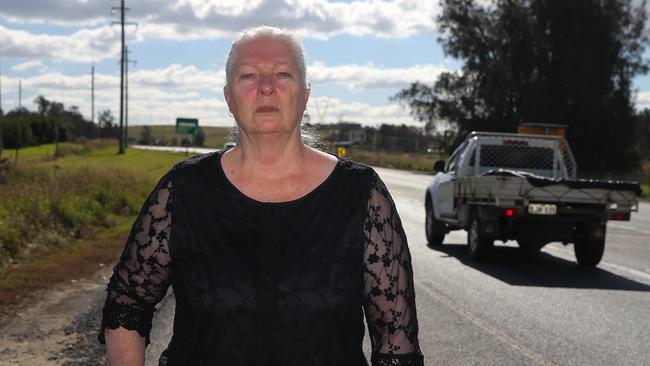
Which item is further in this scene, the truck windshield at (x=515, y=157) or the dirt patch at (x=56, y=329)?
the truck windshield at (x=515, y=157)

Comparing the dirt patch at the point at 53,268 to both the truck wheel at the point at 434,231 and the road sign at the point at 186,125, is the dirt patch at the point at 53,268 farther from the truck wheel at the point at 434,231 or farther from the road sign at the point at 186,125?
the road sign at the point at 186,125

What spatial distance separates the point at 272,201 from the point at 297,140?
0.84 ft

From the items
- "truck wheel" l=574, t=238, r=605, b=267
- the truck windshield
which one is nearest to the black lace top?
"truck wheel" l=574, t=238, r=605, b=267

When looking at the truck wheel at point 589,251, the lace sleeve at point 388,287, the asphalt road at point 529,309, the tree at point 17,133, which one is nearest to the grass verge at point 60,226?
the asphalt road at point 529,309

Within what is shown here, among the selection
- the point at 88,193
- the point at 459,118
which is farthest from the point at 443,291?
the point at 459,118

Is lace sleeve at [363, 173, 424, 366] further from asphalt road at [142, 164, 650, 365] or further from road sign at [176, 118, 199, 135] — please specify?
road sign at [176, 118, 199, 135]

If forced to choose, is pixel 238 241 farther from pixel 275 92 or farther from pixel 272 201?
pixel 275 92

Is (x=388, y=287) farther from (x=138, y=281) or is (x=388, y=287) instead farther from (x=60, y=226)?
(x=60, y=226)

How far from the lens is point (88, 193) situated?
78.4ft

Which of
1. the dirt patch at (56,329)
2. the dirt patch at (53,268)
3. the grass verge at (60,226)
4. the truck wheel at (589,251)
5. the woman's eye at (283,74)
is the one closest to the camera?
the woman's eye at (283,74)

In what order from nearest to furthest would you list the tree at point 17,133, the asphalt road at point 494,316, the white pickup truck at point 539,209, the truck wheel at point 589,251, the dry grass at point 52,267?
the asphalt road at point 494,316, the dry grass at point 52,267, the white pickup truck at point 539,209, the truck wheel at point 589,251, the tree at point 17,133

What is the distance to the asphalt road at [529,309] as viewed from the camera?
802cm

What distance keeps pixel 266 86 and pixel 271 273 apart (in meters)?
0.58

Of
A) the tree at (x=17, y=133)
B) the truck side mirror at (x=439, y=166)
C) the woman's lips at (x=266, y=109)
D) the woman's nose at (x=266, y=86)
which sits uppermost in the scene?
the woman's nose at (x=266, y=86)
